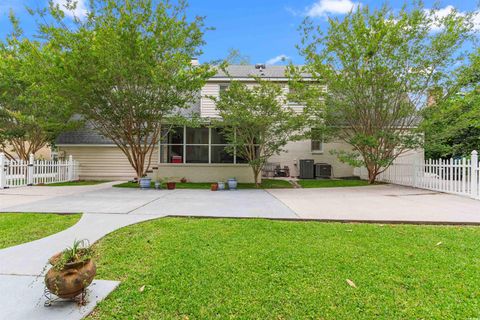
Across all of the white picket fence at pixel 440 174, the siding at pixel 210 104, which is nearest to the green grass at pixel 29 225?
Answer: the white picket fence at pixel 440 174

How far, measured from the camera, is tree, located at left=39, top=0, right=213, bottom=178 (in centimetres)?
958

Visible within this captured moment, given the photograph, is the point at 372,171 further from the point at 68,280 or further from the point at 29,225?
the point at 68,280

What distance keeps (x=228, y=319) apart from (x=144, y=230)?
114 inches

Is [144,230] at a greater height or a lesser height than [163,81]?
lesser

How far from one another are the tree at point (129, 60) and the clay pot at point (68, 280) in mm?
8417

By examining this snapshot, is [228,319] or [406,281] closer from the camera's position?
[228,319]

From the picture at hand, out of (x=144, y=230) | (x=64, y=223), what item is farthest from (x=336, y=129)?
(x=64, y=223)

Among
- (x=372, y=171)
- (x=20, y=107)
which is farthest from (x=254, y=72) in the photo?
(x=20, y=107)

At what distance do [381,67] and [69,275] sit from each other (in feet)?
37.5

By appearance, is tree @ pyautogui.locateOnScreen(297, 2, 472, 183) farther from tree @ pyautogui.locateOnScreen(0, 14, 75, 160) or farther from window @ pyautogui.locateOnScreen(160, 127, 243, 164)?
tree @ pyautogui.locateOnScreen(0, 14, 75, 160)

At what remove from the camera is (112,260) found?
11.5ft

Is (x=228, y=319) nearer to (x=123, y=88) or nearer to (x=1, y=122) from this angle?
(x=123, y=88)

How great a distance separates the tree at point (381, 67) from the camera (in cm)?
1005

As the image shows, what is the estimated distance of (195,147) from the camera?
1383cm
